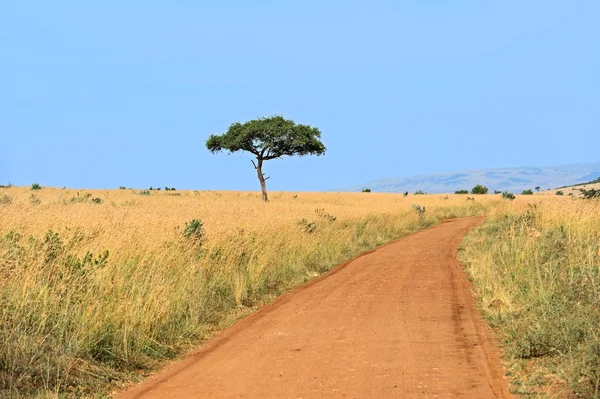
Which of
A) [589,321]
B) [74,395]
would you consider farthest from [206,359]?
[589,321]

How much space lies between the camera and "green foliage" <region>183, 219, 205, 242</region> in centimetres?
1398

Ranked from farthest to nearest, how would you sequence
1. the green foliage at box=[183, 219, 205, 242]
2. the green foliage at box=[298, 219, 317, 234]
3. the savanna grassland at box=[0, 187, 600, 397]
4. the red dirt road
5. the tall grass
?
1. the green foliage at box=[298, 219, 317, 234]
2. the green foliage at box=[183, 219, 205, 242]
3. the savanna grassland at box=[0, 187, 600, 397]
4. the red dirt road
5. the tall grass

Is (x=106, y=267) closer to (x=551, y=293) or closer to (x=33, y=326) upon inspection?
(x=33, y=326)

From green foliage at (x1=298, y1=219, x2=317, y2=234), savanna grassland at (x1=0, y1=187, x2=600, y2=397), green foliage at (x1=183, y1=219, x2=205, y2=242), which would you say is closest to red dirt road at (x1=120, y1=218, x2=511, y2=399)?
savanna grassland at (x1=0, y1=187, x2=600, y2=397)

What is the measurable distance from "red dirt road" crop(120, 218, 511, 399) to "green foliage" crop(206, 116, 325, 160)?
39.4 metres

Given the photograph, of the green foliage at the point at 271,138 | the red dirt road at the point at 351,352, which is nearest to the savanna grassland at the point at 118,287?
the red dirt road at the point at 351,352

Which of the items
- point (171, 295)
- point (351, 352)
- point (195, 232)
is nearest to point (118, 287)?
point (171, 295)

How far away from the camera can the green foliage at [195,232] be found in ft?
45.9

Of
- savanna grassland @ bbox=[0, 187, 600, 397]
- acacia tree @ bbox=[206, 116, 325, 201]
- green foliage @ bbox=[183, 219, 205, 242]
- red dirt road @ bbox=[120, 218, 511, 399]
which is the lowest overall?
red dirt road @ bbox=[120, 218, 511, 399]

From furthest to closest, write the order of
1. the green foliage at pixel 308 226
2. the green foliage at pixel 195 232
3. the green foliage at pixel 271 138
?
the green foliage at pixel 271 138, the green foliage at pixel 308 226, the green foliage at pixel 195 232

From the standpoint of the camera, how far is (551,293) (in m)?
8.86

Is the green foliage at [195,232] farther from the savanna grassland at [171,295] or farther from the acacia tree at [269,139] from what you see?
the acacia tree at [269,139]

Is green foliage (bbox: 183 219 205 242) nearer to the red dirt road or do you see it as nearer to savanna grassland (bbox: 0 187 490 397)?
savanna grassland (bbox: 0 187 490 397)

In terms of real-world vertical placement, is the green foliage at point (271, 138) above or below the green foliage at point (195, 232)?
above
